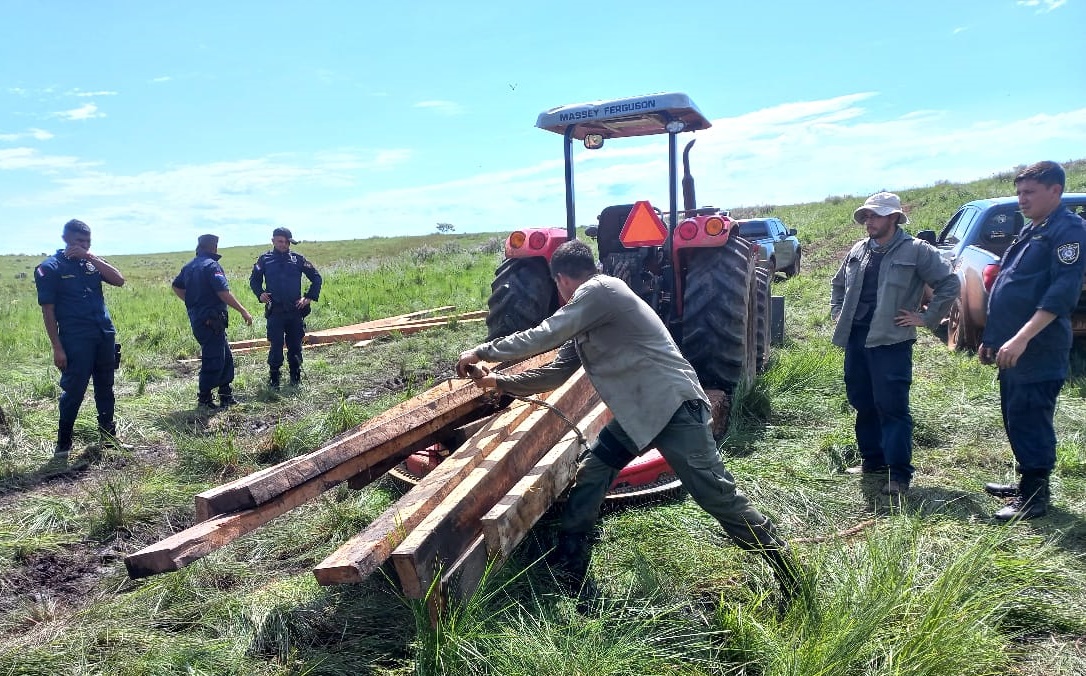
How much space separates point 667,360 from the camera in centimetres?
299

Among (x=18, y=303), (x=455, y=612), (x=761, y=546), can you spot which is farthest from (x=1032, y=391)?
(x=18, y=303)

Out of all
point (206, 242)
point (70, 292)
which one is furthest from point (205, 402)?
point (70, 292)

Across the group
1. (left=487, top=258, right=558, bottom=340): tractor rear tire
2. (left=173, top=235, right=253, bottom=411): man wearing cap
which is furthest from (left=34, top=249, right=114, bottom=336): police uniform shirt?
(left=487, top=258, right=558, bottom=340): tractor rear tire

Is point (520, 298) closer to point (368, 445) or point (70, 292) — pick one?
point (368, 445)

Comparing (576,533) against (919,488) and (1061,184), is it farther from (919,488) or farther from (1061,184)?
(1061,184)

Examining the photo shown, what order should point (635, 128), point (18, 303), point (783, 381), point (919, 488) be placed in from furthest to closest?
point (18, 303) < point (635, 128) < point (783, 381) < point (919, 488)

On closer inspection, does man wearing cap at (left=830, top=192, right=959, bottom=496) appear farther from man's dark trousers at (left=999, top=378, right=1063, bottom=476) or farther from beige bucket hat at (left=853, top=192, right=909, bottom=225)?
man's dark trousers at (left=999, top=378, right=1063, bottom=476)

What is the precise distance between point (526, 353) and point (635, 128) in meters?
4.09

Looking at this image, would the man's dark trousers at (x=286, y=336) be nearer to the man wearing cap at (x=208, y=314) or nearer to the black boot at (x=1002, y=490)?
the man wearing cap at (x=208, y=314)

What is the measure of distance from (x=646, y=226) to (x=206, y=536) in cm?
386

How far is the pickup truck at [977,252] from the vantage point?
6695 mm

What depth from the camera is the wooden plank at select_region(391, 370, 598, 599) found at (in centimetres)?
239

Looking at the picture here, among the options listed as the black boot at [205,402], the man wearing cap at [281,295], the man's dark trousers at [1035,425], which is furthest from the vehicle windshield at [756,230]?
the man's dark trousers at [1035,425]

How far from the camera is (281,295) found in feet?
24.5
